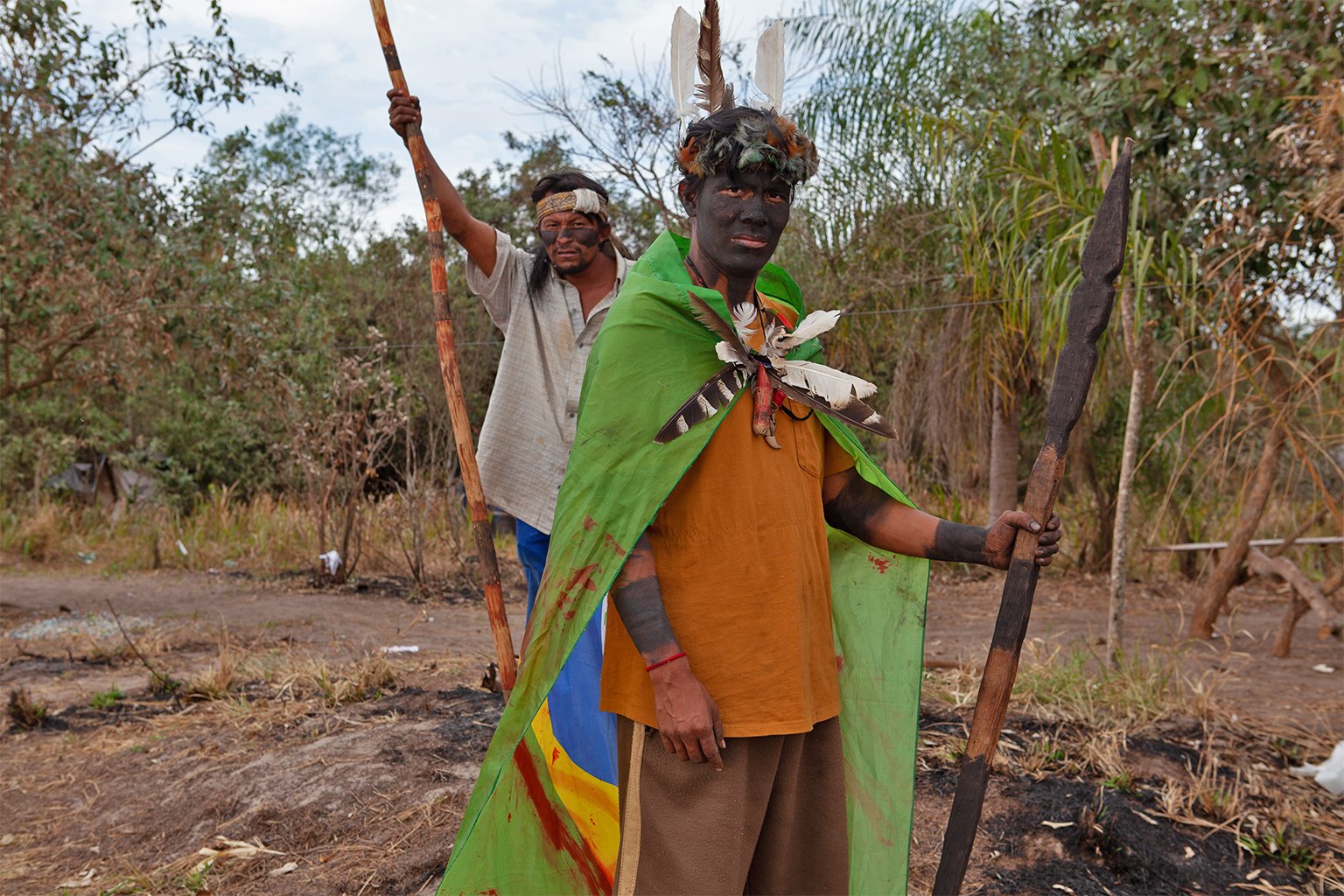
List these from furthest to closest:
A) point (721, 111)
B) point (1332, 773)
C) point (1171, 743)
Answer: point (1171, 743), point (1332, 773), point (721, 111)

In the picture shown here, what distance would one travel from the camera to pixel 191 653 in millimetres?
6891

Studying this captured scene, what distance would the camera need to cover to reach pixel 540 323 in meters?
3.47

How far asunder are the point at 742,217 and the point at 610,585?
694 millimetres

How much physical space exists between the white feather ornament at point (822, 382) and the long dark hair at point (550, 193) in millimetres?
1512

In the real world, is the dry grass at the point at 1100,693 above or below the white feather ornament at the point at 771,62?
below

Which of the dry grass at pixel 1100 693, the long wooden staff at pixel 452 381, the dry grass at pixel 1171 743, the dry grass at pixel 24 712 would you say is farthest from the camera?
the dry grass at pixel 24 712

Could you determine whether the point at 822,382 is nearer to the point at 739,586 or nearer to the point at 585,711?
the point at 739,586

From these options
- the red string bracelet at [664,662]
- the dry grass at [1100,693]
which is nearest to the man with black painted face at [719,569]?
the red string bracelet at [664,662]

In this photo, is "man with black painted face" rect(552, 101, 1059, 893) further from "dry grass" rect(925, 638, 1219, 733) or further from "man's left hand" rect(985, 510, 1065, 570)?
"dry grass" rect(925, 638, 1219, 733)

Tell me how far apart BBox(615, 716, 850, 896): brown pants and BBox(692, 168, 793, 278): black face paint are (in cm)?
85

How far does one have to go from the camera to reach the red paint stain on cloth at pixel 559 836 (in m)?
2.27

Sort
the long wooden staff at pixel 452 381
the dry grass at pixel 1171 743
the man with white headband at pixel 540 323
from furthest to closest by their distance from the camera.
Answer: the dry grass at pixel 1171 743, the man with white headband at pixel 540 323, the long wooden staff at pixel 452 381

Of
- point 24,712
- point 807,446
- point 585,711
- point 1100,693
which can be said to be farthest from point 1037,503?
point 24,712

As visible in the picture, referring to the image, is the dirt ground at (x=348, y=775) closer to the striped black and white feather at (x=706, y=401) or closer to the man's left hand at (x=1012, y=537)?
the man's left hand at (x=1012, y=537)
